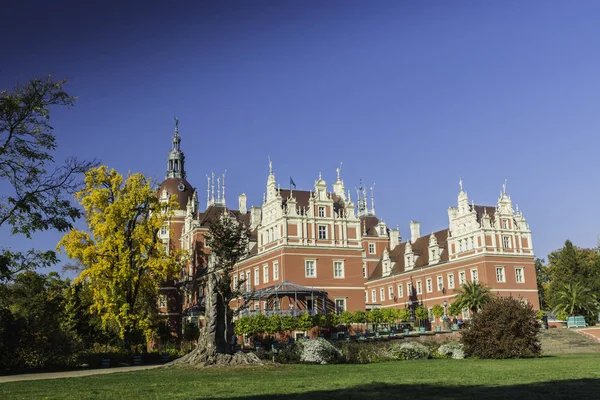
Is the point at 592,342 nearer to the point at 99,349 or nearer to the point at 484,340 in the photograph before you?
the point at 484,340

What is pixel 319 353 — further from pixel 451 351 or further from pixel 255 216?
pixel 255 216

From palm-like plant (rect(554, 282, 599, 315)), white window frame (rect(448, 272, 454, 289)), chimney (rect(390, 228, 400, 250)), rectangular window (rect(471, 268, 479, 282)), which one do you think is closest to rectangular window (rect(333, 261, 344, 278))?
rectangular window (rect(471, 268, 479, 282))

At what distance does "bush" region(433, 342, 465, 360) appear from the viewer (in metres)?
27.5

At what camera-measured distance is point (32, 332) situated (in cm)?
2745

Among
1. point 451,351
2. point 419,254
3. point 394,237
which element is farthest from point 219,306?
point 394,237

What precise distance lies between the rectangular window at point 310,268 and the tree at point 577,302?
67.5 feet

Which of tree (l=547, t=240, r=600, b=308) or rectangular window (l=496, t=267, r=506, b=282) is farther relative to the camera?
tree (l=547, t=240, r=600, b=308)

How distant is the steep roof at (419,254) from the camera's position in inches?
2459

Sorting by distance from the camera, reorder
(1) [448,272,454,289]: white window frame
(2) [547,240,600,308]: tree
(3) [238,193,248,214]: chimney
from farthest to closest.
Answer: (3) [238,193,248,214]: chimney, (2) [547,240,600,308]: tree, (1) [448,272,454,289]: white window frame

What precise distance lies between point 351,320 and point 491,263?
54.4 ft

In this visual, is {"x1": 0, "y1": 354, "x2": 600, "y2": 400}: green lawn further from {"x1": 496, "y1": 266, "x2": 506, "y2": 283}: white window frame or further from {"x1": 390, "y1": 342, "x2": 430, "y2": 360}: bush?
{"x1": 496, "y1": 266, "x2": 506, "y2": 283}: white window frame

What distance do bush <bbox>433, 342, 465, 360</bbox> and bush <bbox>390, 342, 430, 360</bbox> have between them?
0.76 m

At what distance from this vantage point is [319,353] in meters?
25.9

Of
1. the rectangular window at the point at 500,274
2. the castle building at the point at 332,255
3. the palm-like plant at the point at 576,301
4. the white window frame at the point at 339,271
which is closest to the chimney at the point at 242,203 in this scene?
the castle building at the point at 332,255
